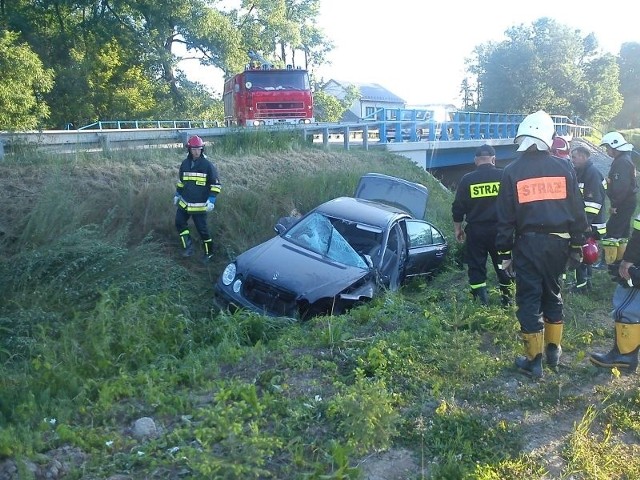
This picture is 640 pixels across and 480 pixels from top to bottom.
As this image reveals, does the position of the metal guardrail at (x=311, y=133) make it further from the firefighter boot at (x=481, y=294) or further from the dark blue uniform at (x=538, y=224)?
A: the dark blue uniform at (x=538, y=224)

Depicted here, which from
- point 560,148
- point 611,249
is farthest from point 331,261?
point 611,249

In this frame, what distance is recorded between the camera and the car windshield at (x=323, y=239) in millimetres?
7133

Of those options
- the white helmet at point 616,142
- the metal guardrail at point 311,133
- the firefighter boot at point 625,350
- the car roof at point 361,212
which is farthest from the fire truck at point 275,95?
the firefighter boot at point 625,350

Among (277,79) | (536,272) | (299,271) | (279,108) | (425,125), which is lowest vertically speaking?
(299,271)

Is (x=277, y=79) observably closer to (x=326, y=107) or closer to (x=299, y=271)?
(x=299, y=271)

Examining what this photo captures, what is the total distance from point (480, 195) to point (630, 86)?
72.9m

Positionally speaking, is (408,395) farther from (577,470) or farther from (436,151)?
(436,151)

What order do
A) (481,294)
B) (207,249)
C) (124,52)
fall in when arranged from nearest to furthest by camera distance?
(481,294) < (207,249) < (124,52)

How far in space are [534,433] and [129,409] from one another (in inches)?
101

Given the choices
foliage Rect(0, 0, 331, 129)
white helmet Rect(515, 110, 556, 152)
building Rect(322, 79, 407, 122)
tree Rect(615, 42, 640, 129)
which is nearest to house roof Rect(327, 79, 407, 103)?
building Rect(322, 79, 407, 122)

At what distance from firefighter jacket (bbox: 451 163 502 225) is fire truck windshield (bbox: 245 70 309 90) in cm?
1468

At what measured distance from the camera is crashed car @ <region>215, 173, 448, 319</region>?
6.46 meters

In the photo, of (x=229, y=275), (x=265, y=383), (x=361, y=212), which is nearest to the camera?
(x=265, y=383)

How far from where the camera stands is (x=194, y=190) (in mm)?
8609
